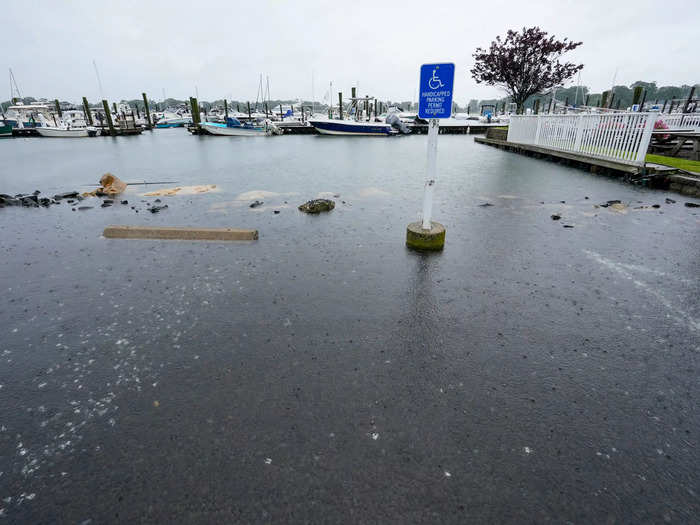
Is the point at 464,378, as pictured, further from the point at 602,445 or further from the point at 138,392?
the point at 138,392

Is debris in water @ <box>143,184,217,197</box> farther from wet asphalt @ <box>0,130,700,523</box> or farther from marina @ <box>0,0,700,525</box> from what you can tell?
wet asphalt @ <box>0,130,700,523</box>

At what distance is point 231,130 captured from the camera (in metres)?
A: 38.6

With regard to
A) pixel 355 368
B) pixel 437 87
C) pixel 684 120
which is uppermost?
pixel 437 87

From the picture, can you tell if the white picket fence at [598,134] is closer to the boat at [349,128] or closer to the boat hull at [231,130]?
the boat at [349,128]

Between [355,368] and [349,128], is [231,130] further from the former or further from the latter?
[355,368]

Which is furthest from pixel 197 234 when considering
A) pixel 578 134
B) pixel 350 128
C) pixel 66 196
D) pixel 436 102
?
pixel 350 128

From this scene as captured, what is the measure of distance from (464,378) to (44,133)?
5647 centimetres

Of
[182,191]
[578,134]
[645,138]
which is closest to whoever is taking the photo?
[182,191]

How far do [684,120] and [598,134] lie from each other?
13.9 m

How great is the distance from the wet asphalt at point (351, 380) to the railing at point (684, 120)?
2107 cm

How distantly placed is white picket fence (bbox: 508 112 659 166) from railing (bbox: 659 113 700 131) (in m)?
8.30

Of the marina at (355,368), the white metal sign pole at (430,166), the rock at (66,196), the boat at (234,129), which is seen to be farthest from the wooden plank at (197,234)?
the boat at (234,129)

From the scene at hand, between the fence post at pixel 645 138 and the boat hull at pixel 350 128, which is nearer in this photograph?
the fence post at pixel 645 138

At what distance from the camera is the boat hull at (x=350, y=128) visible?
3769cm
